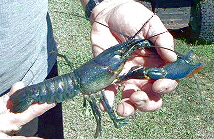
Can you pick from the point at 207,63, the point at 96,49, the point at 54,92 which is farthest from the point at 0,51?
the point at 207,63

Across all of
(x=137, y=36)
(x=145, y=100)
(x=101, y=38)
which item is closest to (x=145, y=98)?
(x=145, y=100)

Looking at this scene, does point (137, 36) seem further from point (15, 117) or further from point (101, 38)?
point (15, 117)

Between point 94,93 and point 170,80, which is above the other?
point 170,80

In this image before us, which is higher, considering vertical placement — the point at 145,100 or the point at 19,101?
the point at 19,101

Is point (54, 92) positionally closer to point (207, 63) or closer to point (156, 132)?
point (156, 132)

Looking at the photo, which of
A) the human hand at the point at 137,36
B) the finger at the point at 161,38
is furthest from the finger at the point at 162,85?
the finger at the point at 161,38

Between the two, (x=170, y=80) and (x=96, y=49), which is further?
(x=96, y=49)

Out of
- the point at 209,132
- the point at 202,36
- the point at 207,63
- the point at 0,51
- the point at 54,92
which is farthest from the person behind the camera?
the point at 202,36

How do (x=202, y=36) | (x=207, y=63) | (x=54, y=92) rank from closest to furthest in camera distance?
(x=54, y=92), (x=207, y=63), (x=202, y=36)

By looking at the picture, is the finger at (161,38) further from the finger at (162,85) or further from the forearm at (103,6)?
the forearm at (103,6)
